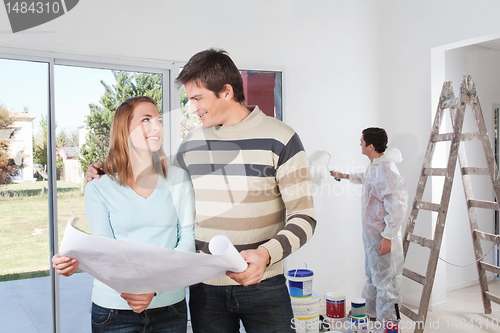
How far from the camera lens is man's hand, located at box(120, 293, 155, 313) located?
1.09 m

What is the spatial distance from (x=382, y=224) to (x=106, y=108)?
2.06 m

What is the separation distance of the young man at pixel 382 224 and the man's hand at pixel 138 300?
2066 mm

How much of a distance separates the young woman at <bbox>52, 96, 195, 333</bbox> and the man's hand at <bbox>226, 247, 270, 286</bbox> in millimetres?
263

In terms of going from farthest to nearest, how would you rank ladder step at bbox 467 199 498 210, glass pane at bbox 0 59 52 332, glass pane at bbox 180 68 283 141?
1. glass pane at bbox 180 68 283 141
2. ladder step at bbox 467 199 498 210
3. glass pane at bbox 0 59 52 332

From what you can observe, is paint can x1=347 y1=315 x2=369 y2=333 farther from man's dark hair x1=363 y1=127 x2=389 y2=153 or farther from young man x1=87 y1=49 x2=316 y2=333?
young man x1=87 y1=49 x2=316 y2=333

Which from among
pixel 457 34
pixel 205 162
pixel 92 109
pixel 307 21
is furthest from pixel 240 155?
pixel 457 34

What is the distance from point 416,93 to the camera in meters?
3.38

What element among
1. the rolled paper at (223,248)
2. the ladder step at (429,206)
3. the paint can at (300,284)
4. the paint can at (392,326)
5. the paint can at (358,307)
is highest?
the rolled paper at (223,248)

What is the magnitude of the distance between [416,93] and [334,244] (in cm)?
143

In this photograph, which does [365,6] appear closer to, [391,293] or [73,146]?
[391,293]

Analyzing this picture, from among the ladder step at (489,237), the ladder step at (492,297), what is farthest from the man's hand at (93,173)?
the ladder step at (492,297)

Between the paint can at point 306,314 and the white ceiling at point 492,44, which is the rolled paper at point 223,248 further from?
the white ceiling at point 492,44

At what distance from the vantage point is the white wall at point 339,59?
9.45 feet

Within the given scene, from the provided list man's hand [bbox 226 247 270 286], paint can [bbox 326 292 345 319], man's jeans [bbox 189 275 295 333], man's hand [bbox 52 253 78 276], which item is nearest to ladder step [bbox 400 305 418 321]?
paint can [bbox 326 292 345 319]
